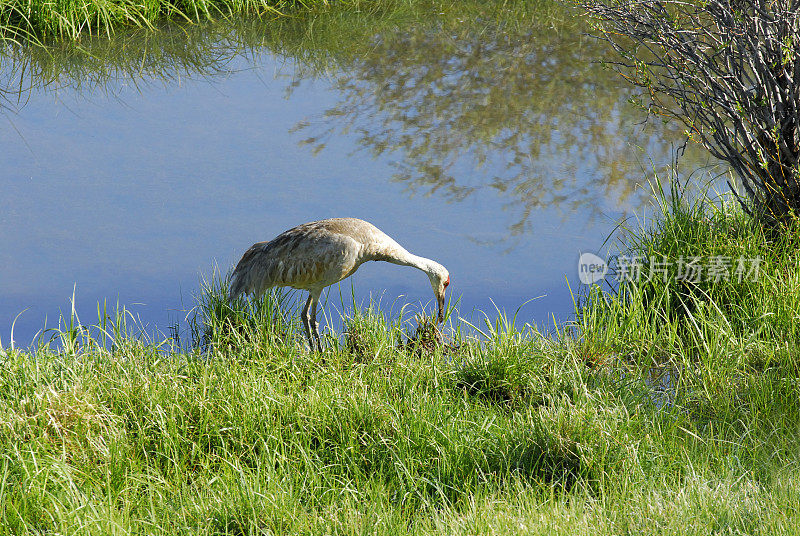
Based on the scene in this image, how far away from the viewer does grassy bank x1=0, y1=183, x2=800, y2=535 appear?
3.23 m

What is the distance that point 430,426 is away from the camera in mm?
3734

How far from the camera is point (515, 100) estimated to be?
29.1 ft

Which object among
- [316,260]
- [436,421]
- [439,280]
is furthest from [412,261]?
[436,421]

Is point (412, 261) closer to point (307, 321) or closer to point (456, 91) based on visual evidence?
point (307, 321)

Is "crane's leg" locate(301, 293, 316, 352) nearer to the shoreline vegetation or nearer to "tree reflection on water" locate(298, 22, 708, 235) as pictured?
the shoreline vegetation

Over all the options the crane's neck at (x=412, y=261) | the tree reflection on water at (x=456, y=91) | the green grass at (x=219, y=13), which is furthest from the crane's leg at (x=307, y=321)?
the green grass at (x=219, y=13)

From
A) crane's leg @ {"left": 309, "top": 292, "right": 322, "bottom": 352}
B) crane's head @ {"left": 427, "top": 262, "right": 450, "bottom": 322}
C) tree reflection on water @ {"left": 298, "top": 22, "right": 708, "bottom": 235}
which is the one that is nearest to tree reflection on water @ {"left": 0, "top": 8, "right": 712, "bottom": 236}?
tree reflection on water @ {"left": 298, "top": 22, "right": 708, "bottom": 235}

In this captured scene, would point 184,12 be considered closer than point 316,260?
No

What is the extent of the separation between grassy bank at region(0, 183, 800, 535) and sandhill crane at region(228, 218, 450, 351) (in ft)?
1.18

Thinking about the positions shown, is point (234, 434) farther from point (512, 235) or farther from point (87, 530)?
point (512, 235)

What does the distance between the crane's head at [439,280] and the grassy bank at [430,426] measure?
0.55m

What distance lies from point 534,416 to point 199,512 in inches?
57.5

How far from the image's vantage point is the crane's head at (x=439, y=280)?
17.8ft

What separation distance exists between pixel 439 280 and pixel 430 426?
1.82 m
